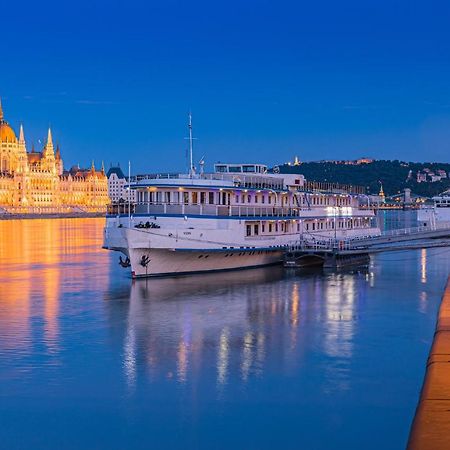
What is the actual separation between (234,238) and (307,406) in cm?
2269

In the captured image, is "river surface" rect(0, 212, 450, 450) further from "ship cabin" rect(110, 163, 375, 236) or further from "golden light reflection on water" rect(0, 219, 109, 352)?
"ship cabin" rect(110, 163, 375, 236)

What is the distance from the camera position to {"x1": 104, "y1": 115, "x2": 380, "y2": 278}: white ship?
3725 centimetres

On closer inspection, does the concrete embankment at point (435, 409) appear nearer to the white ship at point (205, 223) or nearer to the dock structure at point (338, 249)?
the white ship at point (205, 223)

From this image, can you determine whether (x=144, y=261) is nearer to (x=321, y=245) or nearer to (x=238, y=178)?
(x=238, y=178)

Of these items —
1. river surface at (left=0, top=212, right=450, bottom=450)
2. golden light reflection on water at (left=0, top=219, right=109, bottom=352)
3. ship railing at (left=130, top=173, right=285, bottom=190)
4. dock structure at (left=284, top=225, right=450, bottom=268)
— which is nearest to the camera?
river surface at (left=0, top=212, right=450, bottom=450)

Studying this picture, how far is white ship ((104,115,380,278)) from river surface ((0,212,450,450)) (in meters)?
1.28

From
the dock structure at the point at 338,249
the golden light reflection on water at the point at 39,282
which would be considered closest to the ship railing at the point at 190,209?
the dock structure at the point at 338,249

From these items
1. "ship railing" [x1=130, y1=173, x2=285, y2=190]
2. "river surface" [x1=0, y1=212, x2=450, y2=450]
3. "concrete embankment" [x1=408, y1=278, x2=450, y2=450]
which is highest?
"ship railing" [x1=130, y1=173, x2=285, y2=190]

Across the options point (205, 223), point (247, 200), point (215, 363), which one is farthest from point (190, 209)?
point (215, 363)

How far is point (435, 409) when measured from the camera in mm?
12117

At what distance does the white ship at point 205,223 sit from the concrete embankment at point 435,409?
21.4m

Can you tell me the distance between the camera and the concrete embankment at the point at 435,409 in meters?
10.6

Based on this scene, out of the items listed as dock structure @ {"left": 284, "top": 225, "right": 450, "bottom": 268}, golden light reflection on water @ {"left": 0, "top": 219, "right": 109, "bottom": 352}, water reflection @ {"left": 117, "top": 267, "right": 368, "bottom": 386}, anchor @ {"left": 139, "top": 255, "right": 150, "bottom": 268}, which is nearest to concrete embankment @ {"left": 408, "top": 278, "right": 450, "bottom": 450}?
water reflection @ {"left": 117, "top": 267, "right": 368, "bottom": 386}

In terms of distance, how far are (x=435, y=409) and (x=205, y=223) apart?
88.1ft
